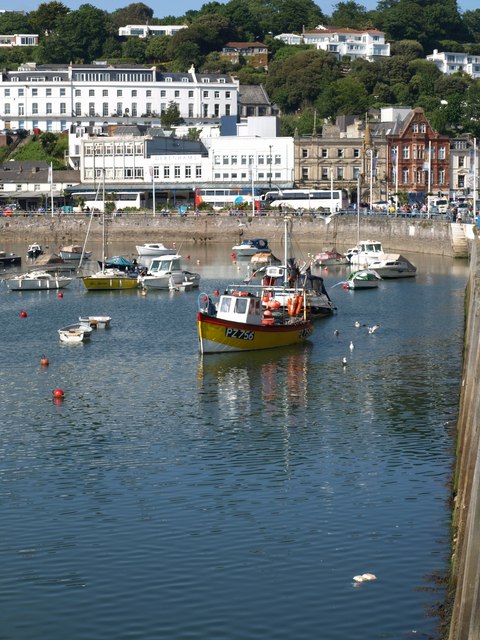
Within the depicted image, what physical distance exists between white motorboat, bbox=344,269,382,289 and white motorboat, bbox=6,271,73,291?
18.1 meters

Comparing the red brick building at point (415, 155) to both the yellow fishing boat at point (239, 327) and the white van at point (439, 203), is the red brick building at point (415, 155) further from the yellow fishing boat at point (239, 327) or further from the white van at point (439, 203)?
the yellow fishing boat at point (239, 327)

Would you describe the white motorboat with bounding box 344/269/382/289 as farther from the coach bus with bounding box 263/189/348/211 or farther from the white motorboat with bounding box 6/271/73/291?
the coach bus with bounding box 263/189/348/211

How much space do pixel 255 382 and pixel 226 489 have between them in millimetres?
16152

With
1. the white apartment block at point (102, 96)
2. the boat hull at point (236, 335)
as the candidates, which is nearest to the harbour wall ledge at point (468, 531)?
the boat hull at point (236, 335)

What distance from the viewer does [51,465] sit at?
122 feet

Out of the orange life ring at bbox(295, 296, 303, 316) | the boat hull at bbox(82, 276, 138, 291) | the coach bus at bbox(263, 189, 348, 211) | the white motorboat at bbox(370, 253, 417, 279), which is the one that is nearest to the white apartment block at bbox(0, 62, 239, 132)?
the coach bus at bbox(263, 189, 348, 211)

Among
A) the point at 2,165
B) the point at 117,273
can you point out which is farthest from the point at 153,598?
the point at 2,165

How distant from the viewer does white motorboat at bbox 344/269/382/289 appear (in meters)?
82.7

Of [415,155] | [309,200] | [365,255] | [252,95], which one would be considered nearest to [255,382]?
[365,255]

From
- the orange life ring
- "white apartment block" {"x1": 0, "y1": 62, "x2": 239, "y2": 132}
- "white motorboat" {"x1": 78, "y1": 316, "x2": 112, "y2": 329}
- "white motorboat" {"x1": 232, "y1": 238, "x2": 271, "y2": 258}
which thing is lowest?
"white motorboat" {"x1": 232, "y1": 238, "x2": 271, "y2": 258}

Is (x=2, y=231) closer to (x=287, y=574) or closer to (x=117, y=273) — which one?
(x=117, y=273)

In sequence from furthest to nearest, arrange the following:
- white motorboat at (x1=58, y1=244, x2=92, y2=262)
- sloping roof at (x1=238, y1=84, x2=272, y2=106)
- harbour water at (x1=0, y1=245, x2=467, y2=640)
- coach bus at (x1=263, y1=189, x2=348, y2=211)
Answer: sloping roof at (x1=238, y1=84, x2=272, y2=106)
coach bus at (x1=263, y1=189, x2=348, y2=211)
white motorboat at (x1=58, y1=244, x2=92, y2=262)
harbour water at (x1=0, y1=245, x2=467, y2=640)

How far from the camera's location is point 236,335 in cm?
5594

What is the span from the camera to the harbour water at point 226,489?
87.7ft
